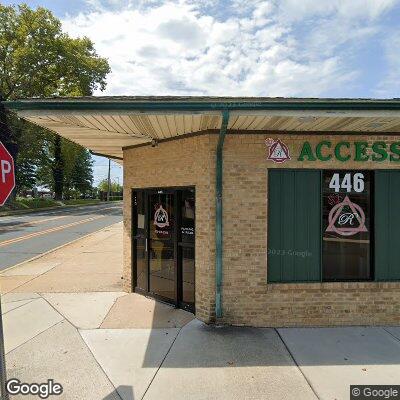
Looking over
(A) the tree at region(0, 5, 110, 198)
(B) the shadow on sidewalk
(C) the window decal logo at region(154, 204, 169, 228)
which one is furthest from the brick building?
(A) the tree at region(0, 5, 110, 198)

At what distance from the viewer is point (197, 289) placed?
236 inches

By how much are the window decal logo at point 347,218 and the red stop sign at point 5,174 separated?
4955 mm

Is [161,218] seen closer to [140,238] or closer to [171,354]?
[140,238]

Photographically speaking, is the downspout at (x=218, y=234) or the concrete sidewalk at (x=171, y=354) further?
the downspout at (x=218, y=234)

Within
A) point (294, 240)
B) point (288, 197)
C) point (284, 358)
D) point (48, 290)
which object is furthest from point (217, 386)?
point (48, 290)

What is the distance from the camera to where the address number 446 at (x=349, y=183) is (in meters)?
5.92

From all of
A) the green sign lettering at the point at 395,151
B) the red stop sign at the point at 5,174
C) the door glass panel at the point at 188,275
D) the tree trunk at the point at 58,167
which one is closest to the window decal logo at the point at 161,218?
the door glass panel at the point at 188,275

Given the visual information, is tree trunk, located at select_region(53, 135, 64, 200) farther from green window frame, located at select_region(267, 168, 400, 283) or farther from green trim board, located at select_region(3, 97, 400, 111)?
green window frame, located at select_region(267, 168, 400, 283)

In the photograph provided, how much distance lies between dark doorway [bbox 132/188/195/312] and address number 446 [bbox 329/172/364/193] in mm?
2496

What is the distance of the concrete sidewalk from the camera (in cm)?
395

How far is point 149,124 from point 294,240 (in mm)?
3125

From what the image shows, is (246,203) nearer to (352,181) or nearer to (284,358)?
(352,181)

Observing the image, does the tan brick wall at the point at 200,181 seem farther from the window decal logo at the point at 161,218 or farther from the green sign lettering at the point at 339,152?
the green sign lettering at the point at 339,152

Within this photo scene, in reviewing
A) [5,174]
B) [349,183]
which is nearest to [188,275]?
[349,183]
